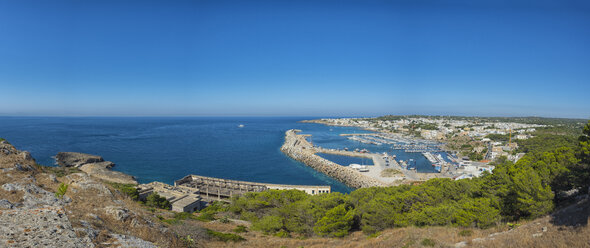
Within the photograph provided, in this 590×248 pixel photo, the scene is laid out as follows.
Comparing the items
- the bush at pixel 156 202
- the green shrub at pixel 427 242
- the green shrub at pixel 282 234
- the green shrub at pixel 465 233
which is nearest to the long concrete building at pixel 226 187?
the bush at pixel 156 202

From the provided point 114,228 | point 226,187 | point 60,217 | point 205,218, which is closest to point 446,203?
point 205,218

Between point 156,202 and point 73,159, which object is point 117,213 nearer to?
point 156,202

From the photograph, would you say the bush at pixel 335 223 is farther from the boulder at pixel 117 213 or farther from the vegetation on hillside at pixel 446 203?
the boulder at pixel 117 213

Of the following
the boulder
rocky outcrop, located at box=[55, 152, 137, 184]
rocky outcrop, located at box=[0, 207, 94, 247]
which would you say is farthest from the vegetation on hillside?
rocky outcrop, located at box=[55, 152, 137, 184]

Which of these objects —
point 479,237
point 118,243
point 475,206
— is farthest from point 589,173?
point 118,243

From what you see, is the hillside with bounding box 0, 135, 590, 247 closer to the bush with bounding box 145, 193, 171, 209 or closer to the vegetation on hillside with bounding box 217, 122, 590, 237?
the vegetation on hillside with bounding box 217, 122, 590, 237

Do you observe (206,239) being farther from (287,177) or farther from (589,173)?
(287,177)
